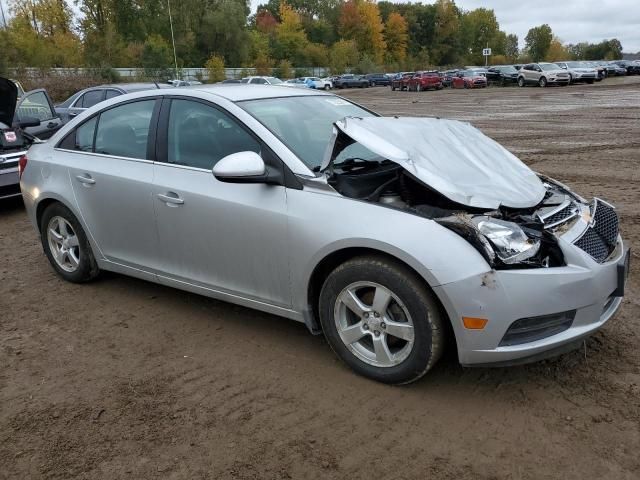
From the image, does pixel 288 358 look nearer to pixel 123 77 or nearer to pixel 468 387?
pixel 468 387

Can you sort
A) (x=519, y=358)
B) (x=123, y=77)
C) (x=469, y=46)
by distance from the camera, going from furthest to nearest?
1. (x=469, y=46)
2. (x=123, y=77)
3. (x=519, y=358)

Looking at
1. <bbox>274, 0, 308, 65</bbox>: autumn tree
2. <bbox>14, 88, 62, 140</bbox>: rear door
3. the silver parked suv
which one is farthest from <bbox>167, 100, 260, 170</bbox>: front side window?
<bbox>274, 0, 308, 65</bbox>: autumn tree

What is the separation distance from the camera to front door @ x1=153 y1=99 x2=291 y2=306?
3514 millimetres

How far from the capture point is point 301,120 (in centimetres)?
397

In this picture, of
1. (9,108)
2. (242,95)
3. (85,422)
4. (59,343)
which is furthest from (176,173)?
(9,108)

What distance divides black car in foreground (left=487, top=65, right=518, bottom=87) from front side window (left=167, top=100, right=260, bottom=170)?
1665 inches

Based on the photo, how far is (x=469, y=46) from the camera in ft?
420

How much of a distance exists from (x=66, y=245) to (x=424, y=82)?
43.3 metres

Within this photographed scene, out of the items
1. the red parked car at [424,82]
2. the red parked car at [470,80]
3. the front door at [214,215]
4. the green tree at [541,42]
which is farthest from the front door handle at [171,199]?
the green tree at [541,42]

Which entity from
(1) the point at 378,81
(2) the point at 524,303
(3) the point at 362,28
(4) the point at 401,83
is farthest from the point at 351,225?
(3) the point at 362,28

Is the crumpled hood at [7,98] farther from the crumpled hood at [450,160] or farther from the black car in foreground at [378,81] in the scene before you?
the black car in foreground at [378,81]

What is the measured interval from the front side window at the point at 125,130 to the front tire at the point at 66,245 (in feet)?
2.28

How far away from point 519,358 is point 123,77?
53277 millimetres

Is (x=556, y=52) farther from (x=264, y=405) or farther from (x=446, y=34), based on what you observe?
(x=264, y=405)
